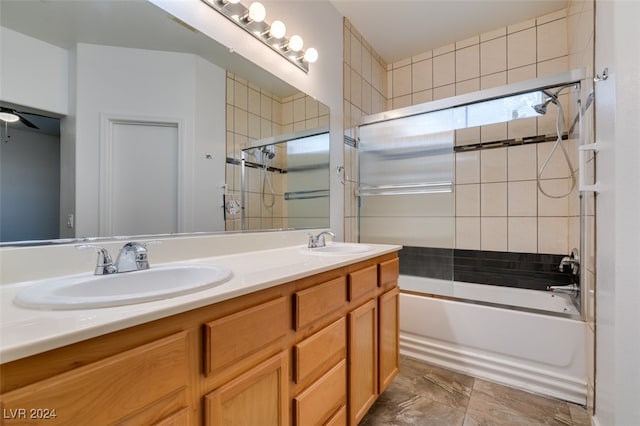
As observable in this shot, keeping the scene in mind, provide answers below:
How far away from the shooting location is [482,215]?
2535mm

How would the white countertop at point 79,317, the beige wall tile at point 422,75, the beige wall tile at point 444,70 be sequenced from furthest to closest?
the beige wall tile at point 422,75
the beige wall tile at point 444,70
the white countertop at point 79,317

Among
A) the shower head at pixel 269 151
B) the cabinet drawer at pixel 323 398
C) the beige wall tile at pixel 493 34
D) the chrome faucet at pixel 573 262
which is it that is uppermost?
the beige wall tile at pixel 493 34

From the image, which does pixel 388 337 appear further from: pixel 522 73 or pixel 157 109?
pixel 522 73

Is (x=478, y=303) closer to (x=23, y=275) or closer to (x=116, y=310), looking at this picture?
(x=116, y=310)

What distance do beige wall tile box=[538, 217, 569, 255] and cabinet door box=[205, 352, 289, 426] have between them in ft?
7.75

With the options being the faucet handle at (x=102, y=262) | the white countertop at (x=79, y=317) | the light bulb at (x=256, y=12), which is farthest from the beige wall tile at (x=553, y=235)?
the faucet handle at (x=102, y=262)

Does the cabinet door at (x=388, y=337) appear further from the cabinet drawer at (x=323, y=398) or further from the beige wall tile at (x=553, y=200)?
the beige wall tile at (x=553, y=200)

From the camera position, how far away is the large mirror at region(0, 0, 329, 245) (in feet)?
2.73

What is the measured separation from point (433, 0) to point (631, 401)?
246 cm

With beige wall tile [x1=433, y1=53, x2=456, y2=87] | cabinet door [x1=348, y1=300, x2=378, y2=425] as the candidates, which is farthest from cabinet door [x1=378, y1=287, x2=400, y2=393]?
beige wall tile [x1=433, y1=53, x2=456, y2=87]

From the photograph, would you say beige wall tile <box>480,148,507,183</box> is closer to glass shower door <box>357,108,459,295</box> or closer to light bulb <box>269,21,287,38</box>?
glass shower door <box>357,108,459,295</box>

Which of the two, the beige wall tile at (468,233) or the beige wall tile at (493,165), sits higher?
the beige wall tile at (493,165)

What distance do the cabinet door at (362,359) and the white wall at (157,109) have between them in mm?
763

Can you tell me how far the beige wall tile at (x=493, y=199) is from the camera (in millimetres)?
2449
